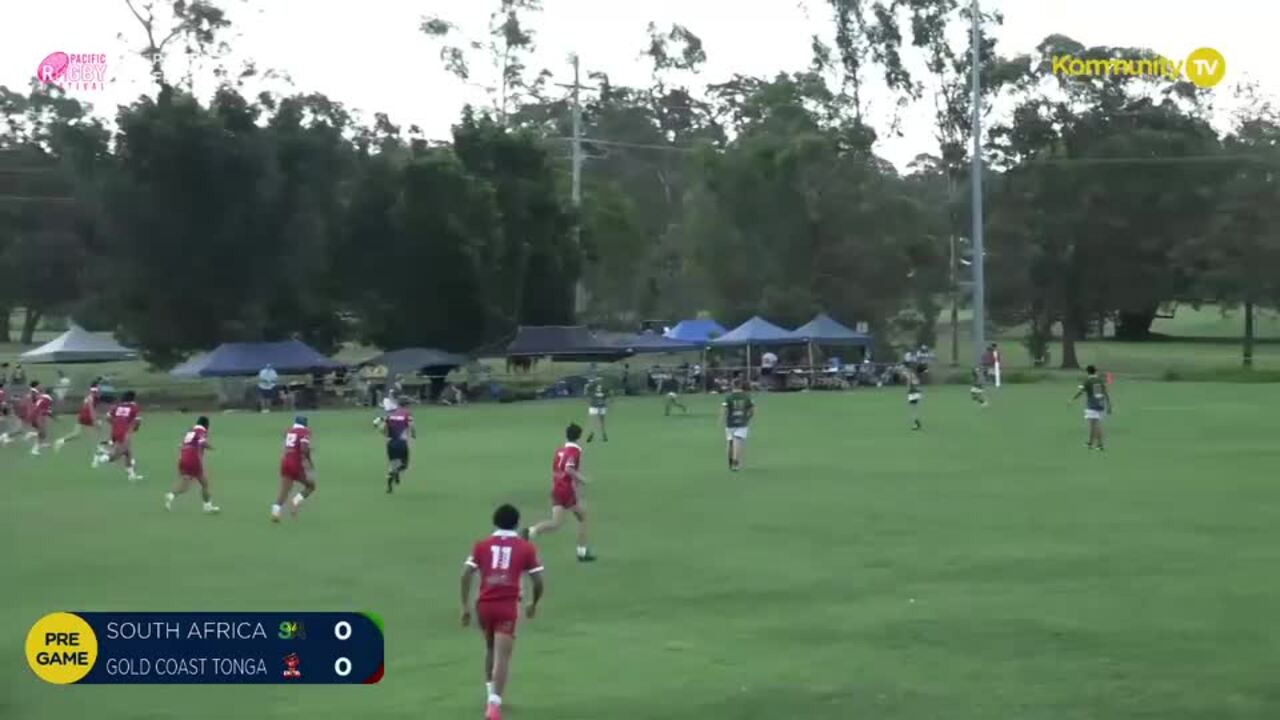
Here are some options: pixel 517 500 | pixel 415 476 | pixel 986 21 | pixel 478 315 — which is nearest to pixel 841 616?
pixel 517 500

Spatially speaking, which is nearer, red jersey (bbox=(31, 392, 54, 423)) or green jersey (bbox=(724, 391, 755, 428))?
green jersey (bbox=(724, 391, 755, 428))

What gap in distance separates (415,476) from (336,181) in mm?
39985

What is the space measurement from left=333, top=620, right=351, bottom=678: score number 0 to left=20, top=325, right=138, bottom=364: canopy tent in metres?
57.6

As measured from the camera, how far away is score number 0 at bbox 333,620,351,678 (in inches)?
431

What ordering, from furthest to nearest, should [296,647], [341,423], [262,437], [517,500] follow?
[341,423]
[262,437]
[517,500]
[296,647]

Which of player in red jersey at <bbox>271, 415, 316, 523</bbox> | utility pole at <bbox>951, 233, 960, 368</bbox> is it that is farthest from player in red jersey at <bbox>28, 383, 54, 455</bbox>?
utility pole at <bbox>951, 233, 960, 368</bbox>

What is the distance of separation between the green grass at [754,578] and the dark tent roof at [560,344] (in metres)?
31.1

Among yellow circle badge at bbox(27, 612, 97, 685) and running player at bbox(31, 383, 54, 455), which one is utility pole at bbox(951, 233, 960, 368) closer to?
running player at bbox(31, 383, 54, 455)

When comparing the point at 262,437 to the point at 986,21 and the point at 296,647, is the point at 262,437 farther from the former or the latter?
the point at 986,21

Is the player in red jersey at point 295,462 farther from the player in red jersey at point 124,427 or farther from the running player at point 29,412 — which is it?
the running player at point 29,412

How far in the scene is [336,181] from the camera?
66438 millimetres

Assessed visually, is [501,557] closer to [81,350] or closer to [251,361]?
[251,361]

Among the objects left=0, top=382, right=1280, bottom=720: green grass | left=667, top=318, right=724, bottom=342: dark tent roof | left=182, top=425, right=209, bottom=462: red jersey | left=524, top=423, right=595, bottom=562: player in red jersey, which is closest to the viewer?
left=0, top=382, right=1280, bottom=720: green grass

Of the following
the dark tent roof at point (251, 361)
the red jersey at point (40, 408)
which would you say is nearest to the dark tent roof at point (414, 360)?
the dark tent roof at point (251, 361)
